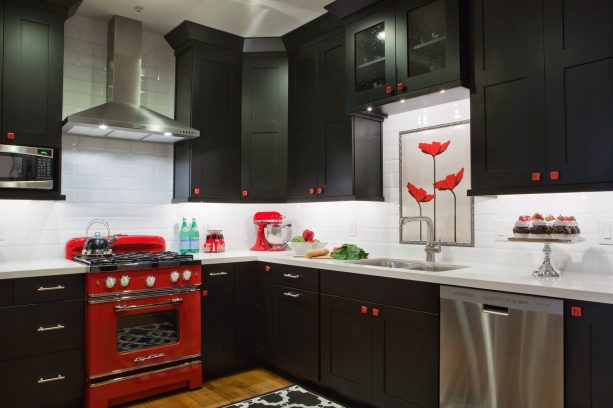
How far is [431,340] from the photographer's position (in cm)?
246

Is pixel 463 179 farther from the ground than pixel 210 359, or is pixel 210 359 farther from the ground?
pixel 463 179

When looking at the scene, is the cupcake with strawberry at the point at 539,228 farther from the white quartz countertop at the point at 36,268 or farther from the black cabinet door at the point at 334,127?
the white quartz countertop at the point at 36,268

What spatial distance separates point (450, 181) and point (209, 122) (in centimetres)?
203

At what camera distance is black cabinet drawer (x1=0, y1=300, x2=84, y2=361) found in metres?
2.67

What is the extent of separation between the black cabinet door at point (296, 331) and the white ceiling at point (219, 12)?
213 cm

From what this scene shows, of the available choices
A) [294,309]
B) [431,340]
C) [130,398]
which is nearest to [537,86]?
[431,340]

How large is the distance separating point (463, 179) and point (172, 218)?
240 centimetres

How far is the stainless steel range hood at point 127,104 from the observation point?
3355mm

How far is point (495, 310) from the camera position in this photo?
2205mm

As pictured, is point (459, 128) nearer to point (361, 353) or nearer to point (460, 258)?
point (460, 258)

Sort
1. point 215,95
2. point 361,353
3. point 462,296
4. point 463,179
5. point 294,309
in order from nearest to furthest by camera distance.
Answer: point 462,296
point 361,353
point 463,179
point 294,309
point 215,95

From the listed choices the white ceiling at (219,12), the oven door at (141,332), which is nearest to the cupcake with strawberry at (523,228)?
the white ceiling at (219,12)

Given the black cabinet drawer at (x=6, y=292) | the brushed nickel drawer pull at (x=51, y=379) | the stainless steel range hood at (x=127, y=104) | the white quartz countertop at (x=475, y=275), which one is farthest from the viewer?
the stainless steel range hood at (x=127, y=104)

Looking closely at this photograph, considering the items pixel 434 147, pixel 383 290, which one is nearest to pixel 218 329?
pixel 383 290
